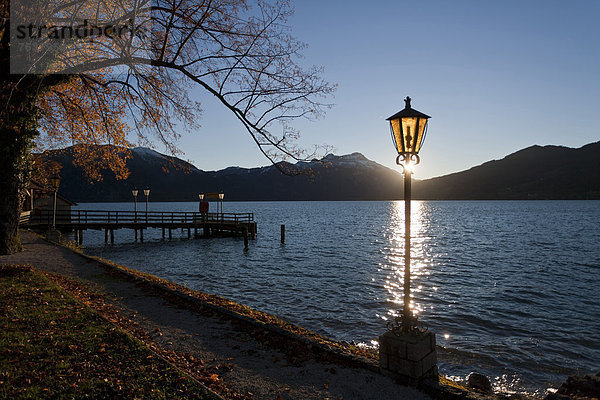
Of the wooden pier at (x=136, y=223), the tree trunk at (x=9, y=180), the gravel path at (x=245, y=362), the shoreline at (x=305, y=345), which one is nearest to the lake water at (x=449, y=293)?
the wooden pier at (x=136, y=223)

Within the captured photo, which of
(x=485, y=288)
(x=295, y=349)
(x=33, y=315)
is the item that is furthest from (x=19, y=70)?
(x=485, y=288)

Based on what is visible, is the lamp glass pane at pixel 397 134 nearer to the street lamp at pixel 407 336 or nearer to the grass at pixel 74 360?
the street lamp at pixel 407 336

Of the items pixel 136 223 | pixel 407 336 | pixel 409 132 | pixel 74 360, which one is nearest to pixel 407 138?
pixel 409 132

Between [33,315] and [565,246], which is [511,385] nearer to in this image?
[33,315]

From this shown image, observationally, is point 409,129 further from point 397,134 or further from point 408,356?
point 408,356

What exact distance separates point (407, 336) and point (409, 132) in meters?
3.63

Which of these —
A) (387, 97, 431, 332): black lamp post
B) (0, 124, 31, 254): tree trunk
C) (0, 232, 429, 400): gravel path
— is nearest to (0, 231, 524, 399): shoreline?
(0, 232, 429, 400): gravel path

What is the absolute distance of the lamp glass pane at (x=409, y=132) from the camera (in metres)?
5.88

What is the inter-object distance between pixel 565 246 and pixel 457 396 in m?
42.8

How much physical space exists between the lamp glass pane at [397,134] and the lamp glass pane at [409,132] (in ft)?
0.23

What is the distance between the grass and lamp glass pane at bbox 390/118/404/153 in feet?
16.6

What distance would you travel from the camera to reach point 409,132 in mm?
5930

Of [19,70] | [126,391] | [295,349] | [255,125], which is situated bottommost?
[295,349]

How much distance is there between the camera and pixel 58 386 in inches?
179
